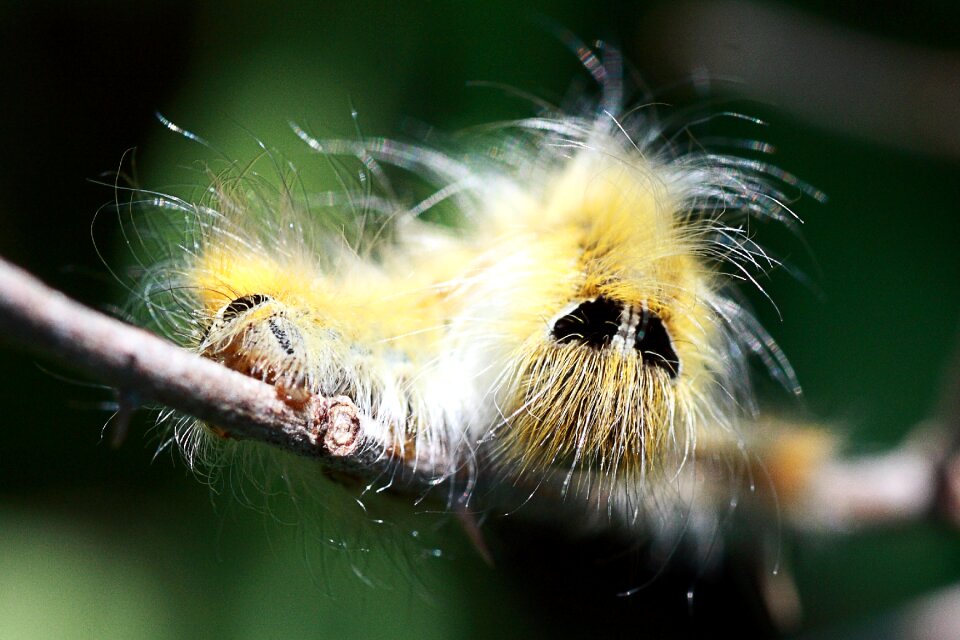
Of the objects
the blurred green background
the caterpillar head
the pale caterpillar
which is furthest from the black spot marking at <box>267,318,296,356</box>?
the blurred green background

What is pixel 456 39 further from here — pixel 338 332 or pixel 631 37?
pixel 338 332

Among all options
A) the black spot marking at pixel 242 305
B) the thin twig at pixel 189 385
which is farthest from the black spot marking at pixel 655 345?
the black spot marking at pixel 242 305

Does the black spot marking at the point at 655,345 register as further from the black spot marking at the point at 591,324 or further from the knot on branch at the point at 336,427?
the knot on branch at the point at 336,427

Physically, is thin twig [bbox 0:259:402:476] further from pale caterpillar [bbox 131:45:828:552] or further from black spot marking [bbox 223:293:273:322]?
black spot marking [bbox 223:293:273:322]

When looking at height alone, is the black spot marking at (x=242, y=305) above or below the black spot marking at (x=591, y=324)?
below

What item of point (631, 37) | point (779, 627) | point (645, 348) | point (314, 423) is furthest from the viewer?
point (631, 37)

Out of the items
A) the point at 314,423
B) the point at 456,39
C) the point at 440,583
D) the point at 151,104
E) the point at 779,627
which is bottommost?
the point at 440,583

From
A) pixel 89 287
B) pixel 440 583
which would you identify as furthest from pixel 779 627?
pixel 89 287
